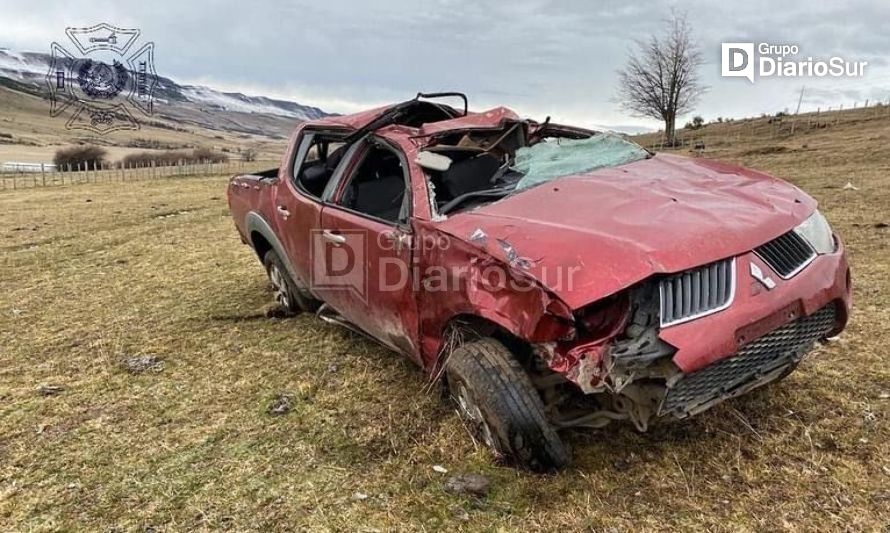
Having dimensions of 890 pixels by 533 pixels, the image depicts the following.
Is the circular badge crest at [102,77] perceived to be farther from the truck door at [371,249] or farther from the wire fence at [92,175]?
the truck door at [371,249]

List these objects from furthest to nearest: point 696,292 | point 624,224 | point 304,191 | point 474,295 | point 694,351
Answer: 1. point 304,191
2. point 474,295
3. point 624,224
4. point 696,292
5. point 694,351

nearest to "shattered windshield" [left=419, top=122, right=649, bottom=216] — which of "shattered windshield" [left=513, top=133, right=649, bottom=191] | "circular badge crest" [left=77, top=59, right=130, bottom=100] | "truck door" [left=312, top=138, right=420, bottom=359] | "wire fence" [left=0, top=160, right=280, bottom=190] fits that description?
"shattered windshield" [left=513, top=133, right=649, bottom=191]

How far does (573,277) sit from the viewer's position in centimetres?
233

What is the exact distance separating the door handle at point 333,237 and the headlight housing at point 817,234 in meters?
2.39

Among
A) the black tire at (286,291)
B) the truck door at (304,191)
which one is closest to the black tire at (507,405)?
the truck door at (304,191)

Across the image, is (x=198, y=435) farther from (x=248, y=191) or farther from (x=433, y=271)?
(x=248, y=191)

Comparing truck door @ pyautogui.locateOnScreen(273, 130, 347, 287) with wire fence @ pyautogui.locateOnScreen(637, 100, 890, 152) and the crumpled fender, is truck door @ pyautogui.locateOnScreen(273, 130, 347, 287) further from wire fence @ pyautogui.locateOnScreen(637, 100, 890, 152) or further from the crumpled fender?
wire fence @ pyautogui.locateOnScreen(637, 100, 890, 152)

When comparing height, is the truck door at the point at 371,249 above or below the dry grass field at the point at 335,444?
above

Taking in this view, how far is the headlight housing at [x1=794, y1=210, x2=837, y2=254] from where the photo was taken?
2820 mm

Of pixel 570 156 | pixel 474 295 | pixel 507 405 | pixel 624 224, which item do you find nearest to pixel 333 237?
pixel 474 295

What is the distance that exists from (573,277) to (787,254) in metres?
1.03

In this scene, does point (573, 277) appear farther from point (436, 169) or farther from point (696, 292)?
point (436, 169)

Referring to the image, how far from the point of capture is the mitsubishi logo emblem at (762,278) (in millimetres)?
2457

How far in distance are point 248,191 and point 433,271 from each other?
2.89 metres
